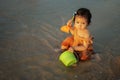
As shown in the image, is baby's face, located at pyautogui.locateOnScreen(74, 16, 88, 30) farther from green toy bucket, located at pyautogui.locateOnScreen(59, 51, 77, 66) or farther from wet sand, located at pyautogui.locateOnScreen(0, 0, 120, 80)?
wet sand, located at pyautogui.locateOnScreen(0, 0, 120, 80)

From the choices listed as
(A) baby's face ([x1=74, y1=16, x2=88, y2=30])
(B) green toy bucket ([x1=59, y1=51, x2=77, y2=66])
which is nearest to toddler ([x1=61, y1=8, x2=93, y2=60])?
(A) baby's face ([x1=74, y1=16, x2=88, y2=30])

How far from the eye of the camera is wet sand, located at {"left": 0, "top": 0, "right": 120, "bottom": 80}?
4.39 meters

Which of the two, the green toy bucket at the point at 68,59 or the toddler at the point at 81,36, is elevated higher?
the toddler at the point at 81,36

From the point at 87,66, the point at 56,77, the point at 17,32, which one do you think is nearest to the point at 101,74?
the point at 87,66

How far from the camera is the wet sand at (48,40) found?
439cm

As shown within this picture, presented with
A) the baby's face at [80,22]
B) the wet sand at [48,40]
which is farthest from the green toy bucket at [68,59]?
the baby's face at [80,22]

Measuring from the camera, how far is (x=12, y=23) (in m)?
5.68

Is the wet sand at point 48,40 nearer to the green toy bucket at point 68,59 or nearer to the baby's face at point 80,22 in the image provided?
the green toy bucket at point 68,59

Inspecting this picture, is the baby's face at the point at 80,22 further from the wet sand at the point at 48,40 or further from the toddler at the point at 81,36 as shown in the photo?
the wet sand at the point at 48,40

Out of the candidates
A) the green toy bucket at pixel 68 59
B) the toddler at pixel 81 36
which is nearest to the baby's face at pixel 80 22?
the toddler at pixel 81 36

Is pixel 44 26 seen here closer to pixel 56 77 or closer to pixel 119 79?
pixel 56 77

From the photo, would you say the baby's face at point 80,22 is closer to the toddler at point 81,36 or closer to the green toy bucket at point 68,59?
the toddler at point 81,36

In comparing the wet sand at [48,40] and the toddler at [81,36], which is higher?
the toddler at [81,36]

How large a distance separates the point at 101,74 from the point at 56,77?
0.73 m
